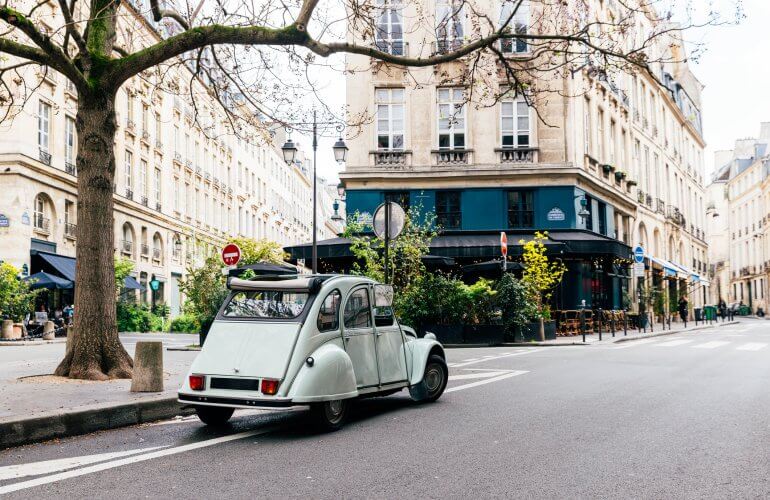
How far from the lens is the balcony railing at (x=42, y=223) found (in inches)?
1422

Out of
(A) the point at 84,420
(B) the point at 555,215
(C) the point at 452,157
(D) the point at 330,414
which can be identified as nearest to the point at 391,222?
(D) the point at 330,414

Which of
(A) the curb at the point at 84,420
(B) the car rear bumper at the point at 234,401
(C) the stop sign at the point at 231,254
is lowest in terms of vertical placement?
(A) the curb at the point at 84,420

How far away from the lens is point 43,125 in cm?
3684

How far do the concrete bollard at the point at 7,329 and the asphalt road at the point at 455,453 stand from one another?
2236 centimetres

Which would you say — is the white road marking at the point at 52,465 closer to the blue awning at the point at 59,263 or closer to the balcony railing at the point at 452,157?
the balcony railing at the point at 452,157

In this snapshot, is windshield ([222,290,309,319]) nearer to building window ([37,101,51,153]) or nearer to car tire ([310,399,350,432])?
car tire ([310,399,350,432])

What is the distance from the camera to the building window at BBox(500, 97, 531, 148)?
1336 inches

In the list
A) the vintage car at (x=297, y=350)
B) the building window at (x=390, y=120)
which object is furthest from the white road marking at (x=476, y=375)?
the building window at (x=390, y=120)

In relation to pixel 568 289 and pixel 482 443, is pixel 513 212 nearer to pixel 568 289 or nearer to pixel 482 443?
pixel 568 289

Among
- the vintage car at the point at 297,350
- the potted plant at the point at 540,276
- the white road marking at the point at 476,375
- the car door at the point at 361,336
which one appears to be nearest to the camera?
the vintage car at the point at 297,350

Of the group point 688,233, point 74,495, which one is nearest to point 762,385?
point 74,495

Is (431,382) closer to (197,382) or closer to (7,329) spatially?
(197,382)

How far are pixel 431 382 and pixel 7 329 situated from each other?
2331 cm

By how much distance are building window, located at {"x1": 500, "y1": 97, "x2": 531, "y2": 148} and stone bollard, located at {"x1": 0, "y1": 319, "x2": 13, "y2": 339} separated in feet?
65.9
